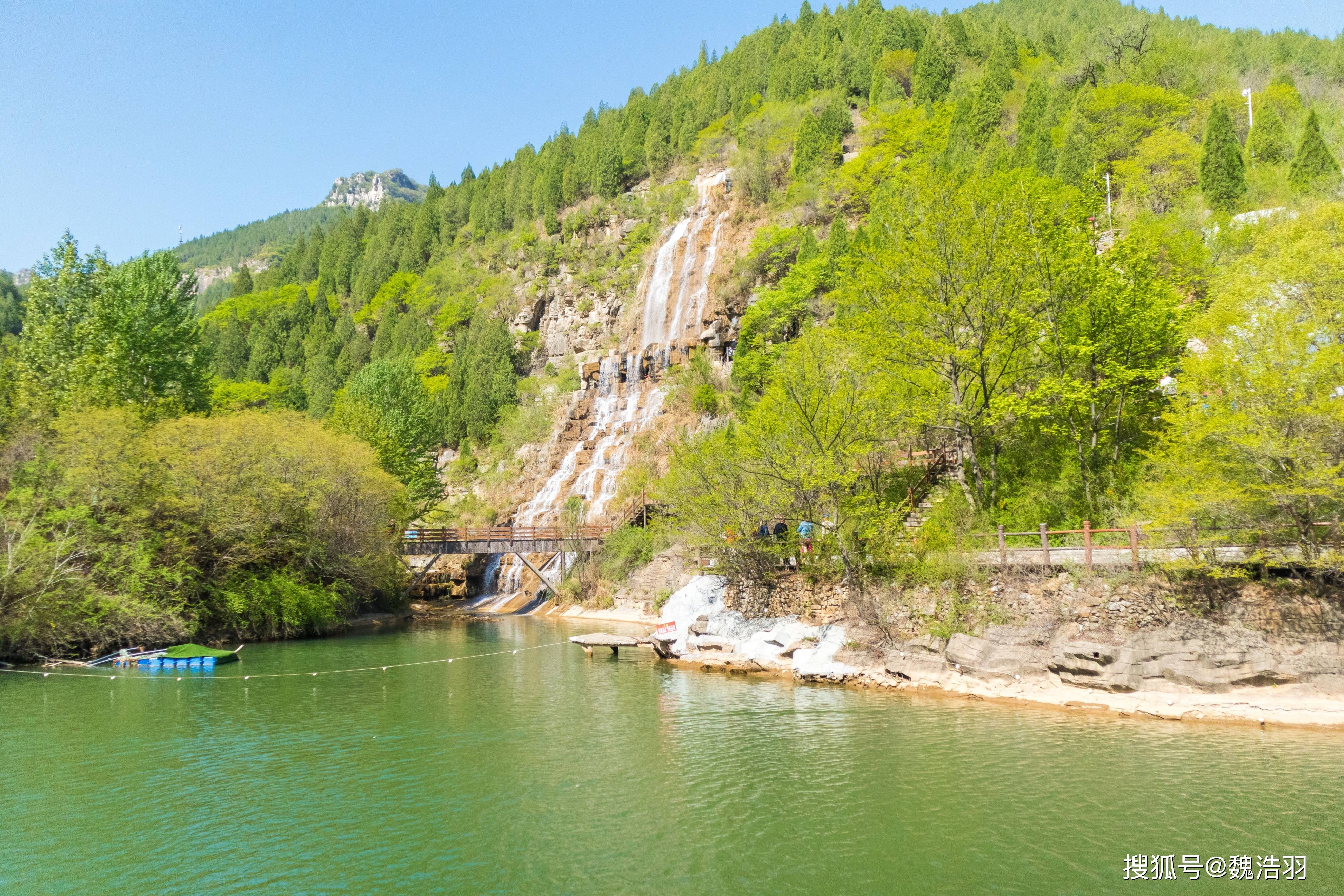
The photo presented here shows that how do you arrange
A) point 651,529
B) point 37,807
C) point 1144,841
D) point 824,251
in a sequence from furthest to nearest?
point 824,251 < point 651,529 < point 37,807 < point 1144,841

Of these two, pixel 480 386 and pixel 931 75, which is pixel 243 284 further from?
pixel 931 75

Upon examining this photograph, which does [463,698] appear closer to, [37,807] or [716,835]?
[37,807]

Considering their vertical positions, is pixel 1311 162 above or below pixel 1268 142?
below

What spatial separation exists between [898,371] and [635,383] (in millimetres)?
→ 41687

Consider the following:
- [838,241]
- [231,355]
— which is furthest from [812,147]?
[231,355]

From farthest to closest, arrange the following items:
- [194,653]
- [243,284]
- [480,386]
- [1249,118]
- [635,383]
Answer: [243,284] < [480,386] < [635,383] < [1249,118] < [194,653]

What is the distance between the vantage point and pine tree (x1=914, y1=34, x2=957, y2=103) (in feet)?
237

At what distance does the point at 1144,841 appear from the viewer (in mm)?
11391

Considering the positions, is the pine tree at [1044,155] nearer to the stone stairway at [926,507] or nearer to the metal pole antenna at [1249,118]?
the metal pole antenna at [1249,118]

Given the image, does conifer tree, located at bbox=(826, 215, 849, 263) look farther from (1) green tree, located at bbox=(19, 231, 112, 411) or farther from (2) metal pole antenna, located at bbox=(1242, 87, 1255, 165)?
(1) green tree, located at bbox=(19, 231, 112, 411)

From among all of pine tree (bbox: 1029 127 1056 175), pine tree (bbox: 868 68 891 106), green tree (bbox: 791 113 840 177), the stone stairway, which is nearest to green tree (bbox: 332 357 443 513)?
the stone stairway

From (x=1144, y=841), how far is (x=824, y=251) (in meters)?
50.9

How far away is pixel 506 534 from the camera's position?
48562 millimetres

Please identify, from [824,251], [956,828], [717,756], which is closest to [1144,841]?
[956,828]
